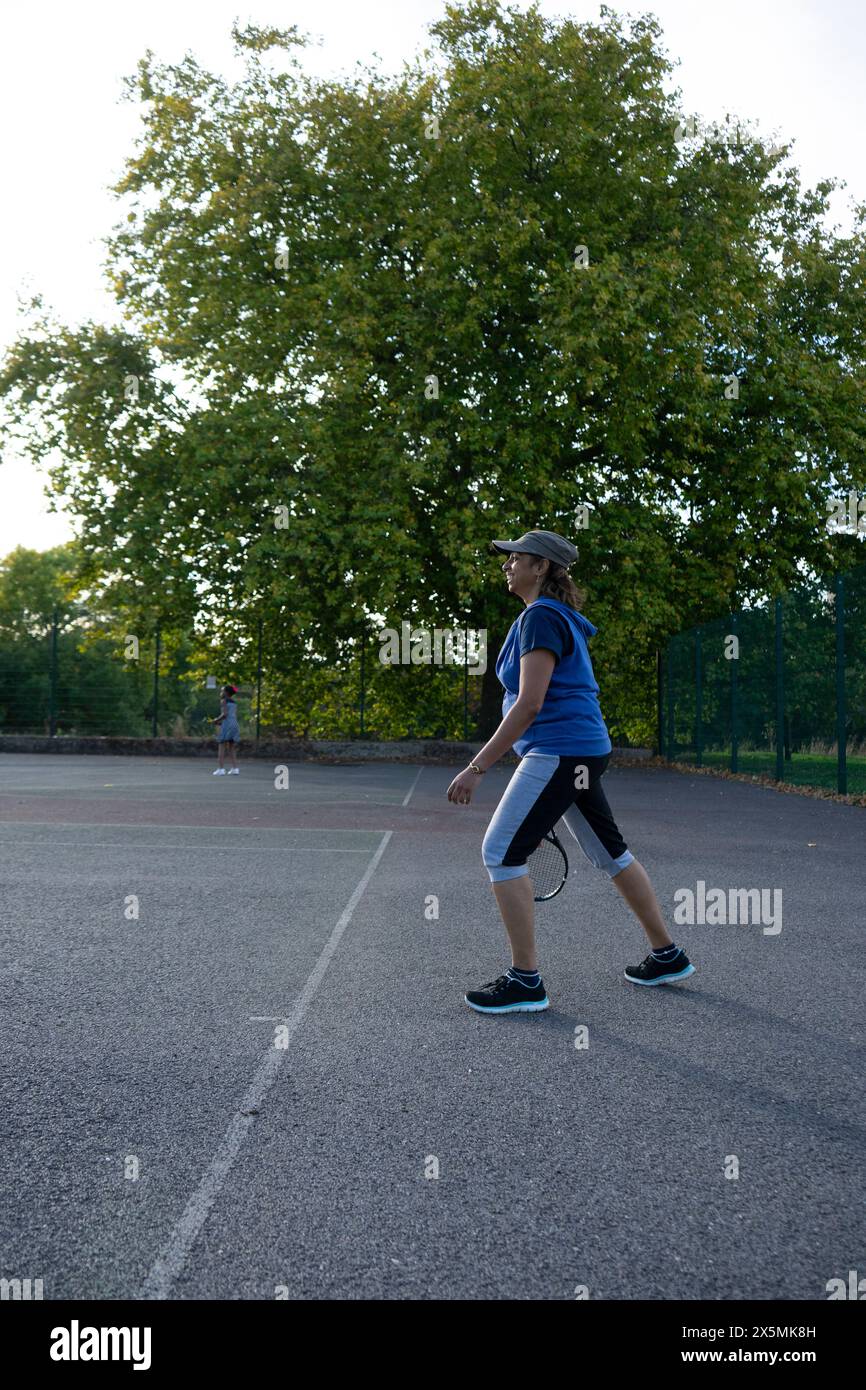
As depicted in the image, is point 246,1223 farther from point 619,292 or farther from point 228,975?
point 619,292

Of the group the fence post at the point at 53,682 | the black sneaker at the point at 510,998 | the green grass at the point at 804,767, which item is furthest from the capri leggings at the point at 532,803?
the fence post at the point at 53,682

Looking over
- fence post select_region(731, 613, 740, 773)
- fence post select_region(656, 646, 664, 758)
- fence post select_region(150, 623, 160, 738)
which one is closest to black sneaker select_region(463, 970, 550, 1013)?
fence post select_region(731, 613, 740, 773)

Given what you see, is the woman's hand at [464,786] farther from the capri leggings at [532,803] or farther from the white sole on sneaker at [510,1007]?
the white sole on sneaker at [510,1007]

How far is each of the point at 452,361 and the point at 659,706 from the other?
30.1ft

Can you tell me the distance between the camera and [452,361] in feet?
Answer: 79.0

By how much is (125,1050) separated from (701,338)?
21.3 meters

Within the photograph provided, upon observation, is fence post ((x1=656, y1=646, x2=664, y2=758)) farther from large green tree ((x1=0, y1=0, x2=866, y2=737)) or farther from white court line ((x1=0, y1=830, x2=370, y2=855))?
A: white court line ((x1=0, y1=830, x2=370, y2=855))

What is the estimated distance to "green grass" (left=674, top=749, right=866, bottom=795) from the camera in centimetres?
1438

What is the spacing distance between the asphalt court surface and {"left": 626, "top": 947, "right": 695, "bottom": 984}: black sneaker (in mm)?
74

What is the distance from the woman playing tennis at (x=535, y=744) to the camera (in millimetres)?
4637

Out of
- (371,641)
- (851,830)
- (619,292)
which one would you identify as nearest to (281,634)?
(371,641)

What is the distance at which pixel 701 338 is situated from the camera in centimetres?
2253

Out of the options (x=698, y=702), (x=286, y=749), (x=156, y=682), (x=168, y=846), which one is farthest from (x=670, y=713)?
(x=168, y=846)
